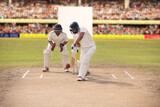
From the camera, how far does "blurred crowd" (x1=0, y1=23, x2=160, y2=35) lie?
54.0 m

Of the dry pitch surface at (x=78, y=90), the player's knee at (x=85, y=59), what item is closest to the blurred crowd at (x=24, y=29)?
the dry pitch surface at (x=78, y=90)

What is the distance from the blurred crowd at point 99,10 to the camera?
5528cm

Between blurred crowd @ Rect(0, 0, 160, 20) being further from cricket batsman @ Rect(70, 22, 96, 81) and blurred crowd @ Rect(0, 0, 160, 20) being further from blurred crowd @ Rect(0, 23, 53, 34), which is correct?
cricket batsman @ Rect(70, 22, 96, 81)

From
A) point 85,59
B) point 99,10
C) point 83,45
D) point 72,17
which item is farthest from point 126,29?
point 85,59

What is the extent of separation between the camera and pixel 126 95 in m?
8.12

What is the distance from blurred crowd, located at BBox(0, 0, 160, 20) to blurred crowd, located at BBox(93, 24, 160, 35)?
5.67 feet

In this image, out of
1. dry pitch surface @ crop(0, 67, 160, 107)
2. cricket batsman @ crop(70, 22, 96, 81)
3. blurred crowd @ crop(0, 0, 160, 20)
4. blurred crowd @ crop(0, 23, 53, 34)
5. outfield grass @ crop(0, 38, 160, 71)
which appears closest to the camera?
dry pitch surface @ crop(0, 67, 160, 107)

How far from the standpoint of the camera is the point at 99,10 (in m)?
57.3

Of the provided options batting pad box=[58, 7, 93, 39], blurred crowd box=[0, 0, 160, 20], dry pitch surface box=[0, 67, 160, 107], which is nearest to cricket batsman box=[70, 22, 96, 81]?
dry pitch surface box=[0, 67, 160, 107]

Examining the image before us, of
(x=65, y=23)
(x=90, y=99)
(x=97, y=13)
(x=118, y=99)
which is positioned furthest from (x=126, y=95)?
(x=97, y=13)

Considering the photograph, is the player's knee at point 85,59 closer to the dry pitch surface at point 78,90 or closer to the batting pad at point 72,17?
the dry pitch surface at point 78,90

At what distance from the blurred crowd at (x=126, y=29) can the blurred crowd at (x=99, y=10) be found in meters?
1.73

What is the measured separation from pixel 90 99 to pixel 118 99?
721mm

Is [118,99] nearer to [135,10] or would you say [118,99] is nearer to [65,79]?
[65,79]
